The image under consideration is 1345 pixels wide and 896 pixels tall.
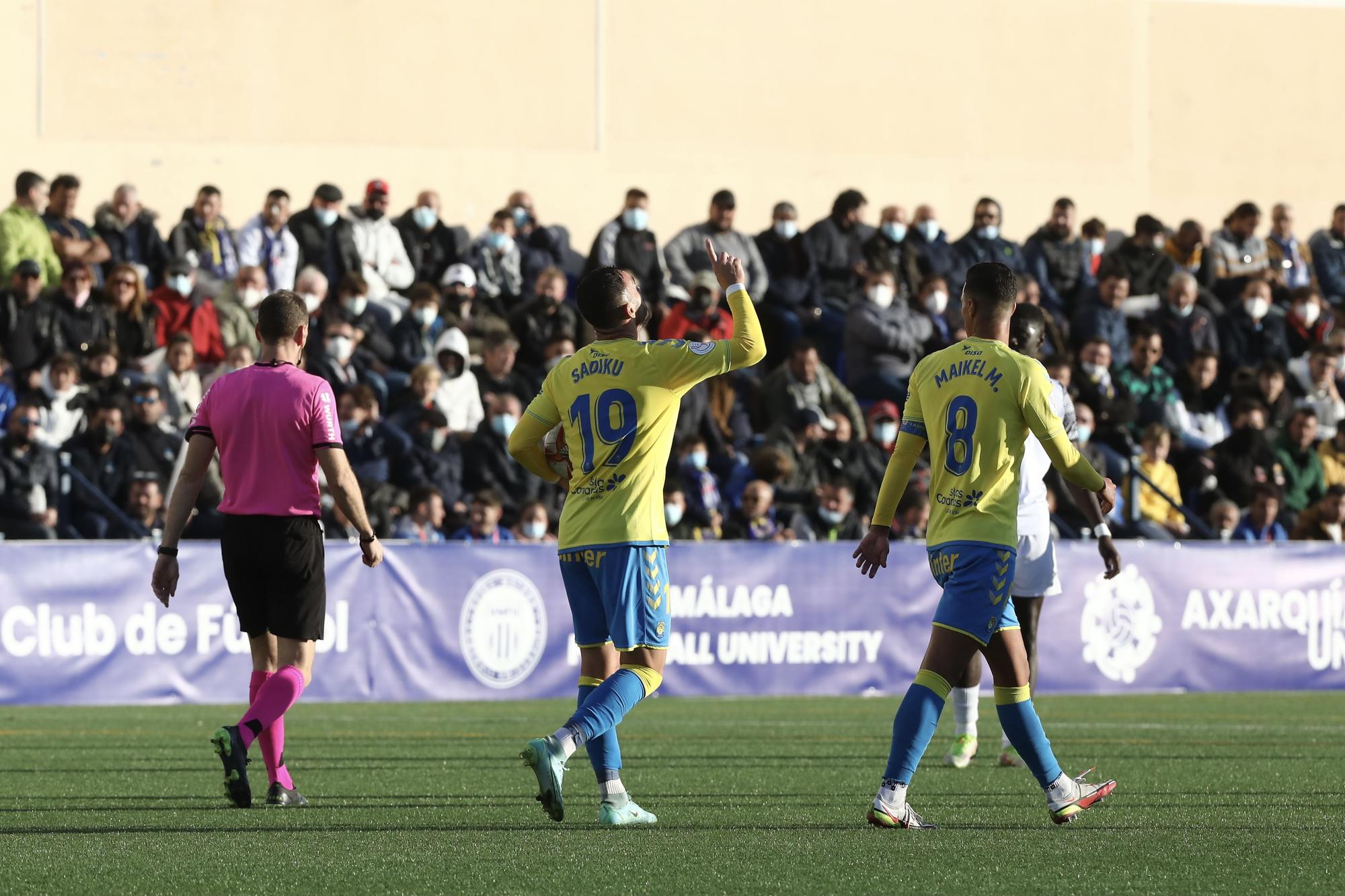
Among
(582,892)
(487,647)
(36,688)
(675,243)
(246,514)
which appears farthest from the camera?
(675,243)

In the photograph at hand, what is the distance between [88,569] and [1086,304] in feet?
37.5

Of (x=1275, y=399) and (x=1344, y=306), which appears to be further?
(x=1344, y=306)

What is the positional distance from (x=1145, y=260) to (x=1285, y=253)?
2.31 metres

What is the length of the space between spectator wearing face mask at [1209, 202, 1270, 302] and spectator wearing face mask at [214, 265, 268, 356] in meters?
11.1

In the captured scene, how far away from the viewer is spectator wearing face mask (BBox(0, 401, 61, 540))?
1691 cm

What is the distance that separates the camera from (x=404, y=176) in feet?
82.1

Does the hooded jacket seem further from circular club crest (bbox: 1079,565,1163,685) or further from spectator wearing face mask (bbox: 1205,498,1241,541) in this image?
spectator wearing face mask (bbox: 1205,498,1241,541)

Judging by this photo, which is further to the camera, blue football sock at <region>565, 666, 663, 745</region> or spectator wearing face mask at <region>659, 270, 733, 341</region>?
spectator wearing face mask at <region>659, 270, 733, 341</region>

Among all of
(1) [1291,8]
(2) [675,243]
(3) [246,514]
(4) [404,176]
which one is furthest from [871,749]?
(1) [1291,8]

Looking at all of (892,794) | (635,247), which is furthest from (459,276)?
(892,794)

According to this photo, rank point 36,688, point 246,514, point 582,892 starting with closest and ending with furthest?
point 582,892 < point 246,514 < point 36,688

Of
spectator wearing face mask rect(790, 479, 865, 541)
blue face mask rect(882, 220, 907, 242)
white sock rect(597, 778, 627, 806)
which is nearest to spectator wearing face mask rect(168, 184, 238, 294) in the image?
spectator wearing face mask rect(790, 479, 865, 541)

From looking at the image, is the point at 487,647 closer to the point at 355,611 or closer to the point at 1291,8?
the point at 355,611

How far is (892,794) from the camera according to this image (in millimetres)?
7449
